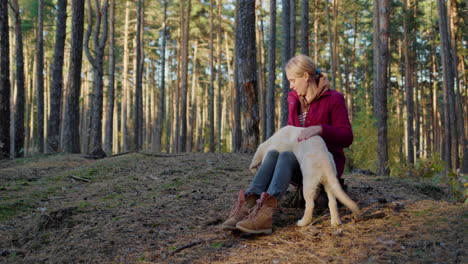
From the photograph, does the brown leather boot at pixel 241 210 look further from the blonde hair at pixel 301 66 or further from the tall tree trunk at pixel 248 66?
the tall tree trunk at pixel 248 66

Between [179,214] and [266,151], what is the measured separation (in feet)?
4.51

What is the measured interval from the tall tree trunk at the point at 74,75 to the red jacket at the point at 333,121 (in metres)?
10.4

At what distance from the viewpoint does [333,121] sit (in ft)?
12.4

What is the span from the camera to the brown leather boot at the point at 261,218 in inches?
134

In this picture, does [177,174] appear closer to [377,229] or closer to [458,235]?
[377,229]

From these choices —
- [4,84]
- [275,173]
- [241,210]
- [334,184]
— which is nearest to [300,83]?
[275,173]

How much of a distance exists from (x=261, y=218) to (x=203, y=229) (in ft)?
2.51

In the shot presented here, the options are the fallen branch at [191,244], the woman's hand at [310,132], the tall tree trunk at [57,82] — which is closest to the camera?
the fallen branch at [191,244]

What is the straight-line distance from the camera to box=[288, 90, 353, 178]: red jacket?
3.67m

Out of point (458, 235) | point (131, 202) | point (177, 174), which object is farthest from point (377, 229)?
point (177, 174)

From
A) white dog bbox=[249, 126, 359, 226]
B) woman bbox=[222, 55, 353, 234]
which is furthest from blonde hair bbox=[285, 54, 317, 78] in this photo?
white dog bbox=[249, 126, 359, 226]

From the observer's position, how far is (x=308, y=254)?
3055 mm

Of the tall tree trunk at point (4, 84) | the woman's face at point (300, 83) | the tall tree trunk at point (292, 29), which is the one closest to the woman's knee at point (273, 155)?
the woman's face at point (300, 83)

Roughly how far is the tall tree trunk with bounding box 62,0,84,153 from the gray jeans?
34.4 ft
